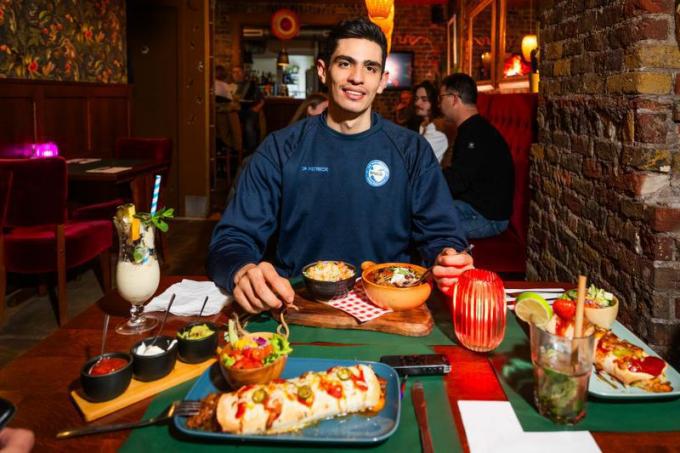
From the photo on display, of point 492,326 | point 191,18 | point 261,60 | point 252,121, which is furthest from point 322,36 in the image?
point 492,326

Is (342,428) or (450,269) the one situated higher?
(450,269)

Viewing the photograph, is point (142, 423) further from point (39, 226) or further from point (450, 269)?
point (39, 226)

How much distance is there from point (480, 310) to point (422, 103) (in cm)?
480

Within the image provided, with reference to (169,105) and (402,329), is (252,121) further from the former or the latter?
(402,329)

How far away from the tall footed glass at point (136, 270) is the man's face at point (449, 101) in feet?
10.4

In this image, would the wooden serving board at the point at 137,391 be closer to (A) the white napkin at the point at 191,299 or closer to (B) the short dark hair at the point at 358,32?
(A) the white napkin at the point at 191,299

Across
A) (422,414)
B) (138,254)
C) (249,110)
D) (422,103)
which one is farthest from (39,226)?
(249,110)

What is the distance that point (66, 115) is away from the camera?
4.98 metres

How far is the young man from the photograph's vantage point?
187 centimetres

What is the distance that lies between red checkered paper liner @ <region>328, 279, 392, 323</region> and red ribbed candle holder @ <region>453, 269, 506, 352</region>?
212mm

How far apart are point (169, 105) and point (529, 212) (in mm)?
4741

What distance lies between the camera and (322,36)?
41.2 ft

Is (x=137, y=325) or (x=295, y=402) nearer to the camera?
(x=295, y=402)

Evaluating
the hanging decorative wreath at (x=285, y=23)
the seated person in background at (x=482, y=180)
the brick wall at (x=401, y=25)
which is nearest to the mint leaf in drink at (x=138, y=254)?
the seated person in background at (x=482, y=180)
